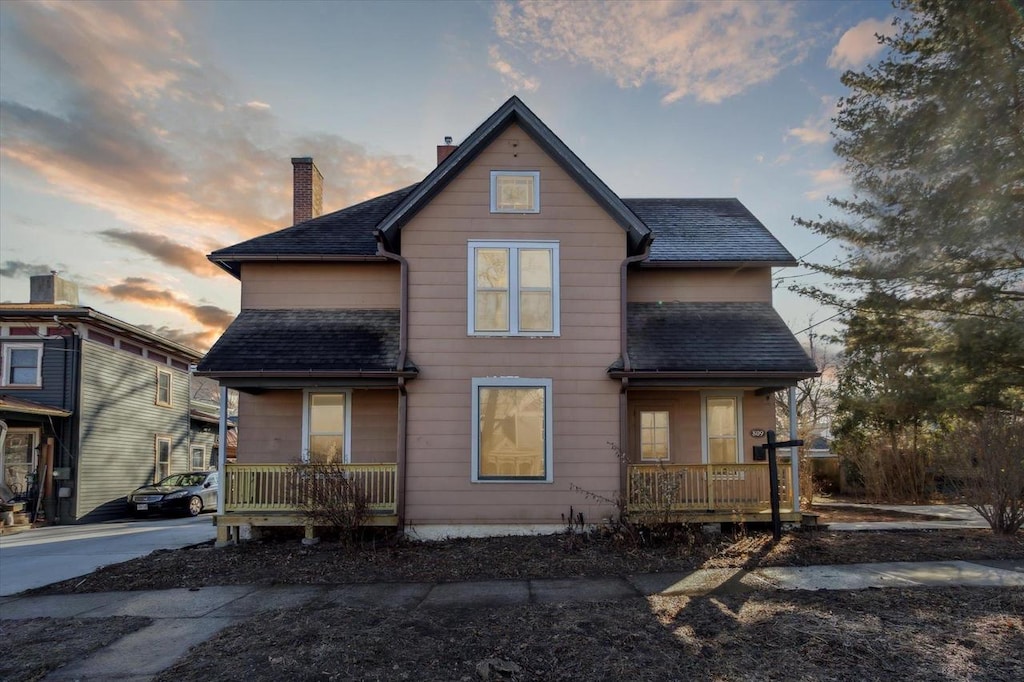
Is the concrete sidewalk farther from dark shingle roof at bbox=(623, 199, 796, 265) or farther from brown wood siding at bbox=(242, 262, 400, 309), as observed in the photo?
dark shingle roof at bbox=(623, 199, 796, 265)

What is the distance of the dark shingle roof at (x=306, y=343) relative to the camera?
10445 mm

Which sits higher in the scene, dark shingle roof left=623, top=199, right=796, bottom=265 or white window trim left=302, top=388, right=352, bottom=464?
dark shingle roof left=623, top=199, right=796, bottom=265

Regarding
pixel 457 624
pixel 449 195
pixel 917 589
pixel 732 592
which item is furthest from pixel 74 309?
pixel 917 589

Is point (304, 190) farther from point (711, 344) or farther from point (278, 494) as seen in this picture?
point (711, 344)

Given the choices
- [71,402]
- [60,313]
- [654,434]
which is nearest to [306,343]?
[654,434]

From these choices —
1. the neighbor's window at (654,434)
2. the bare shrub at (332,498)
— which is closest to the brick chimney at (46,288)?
the bare shrub at (332,498)

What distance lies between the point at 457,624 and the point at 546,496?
443 cm

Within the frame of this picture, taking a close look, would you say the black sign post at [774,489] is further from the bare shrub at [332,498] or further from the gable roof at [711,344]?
the bare shrub at [332,498]

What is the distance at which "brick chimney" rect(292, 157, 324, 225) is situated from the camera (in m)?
14.6

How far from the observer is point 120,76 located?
1185 centimetres

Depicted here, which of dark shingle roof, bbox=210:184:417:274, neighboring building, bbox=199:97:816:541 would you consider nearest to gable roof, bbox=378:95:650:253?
neighboring building, bbox=199:97:816:541

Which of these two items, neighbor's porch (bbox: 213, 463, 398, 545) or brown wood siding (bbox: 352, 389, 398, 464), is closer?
neighbor's porch (bbox: 213, 463, 398, 545)

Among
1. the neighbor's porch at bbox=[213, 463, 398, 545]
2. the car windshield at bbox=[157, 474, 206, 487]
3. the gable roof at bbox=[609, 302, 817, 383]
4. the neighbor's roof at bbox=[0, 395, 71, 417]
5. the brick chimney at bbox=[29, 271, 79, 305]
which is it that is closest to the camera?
the neighbor's porch at bbox=[213, 463, 398, 545]

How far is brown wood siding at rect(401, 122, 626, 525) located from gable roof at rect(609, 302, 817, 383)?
34.5 inches
